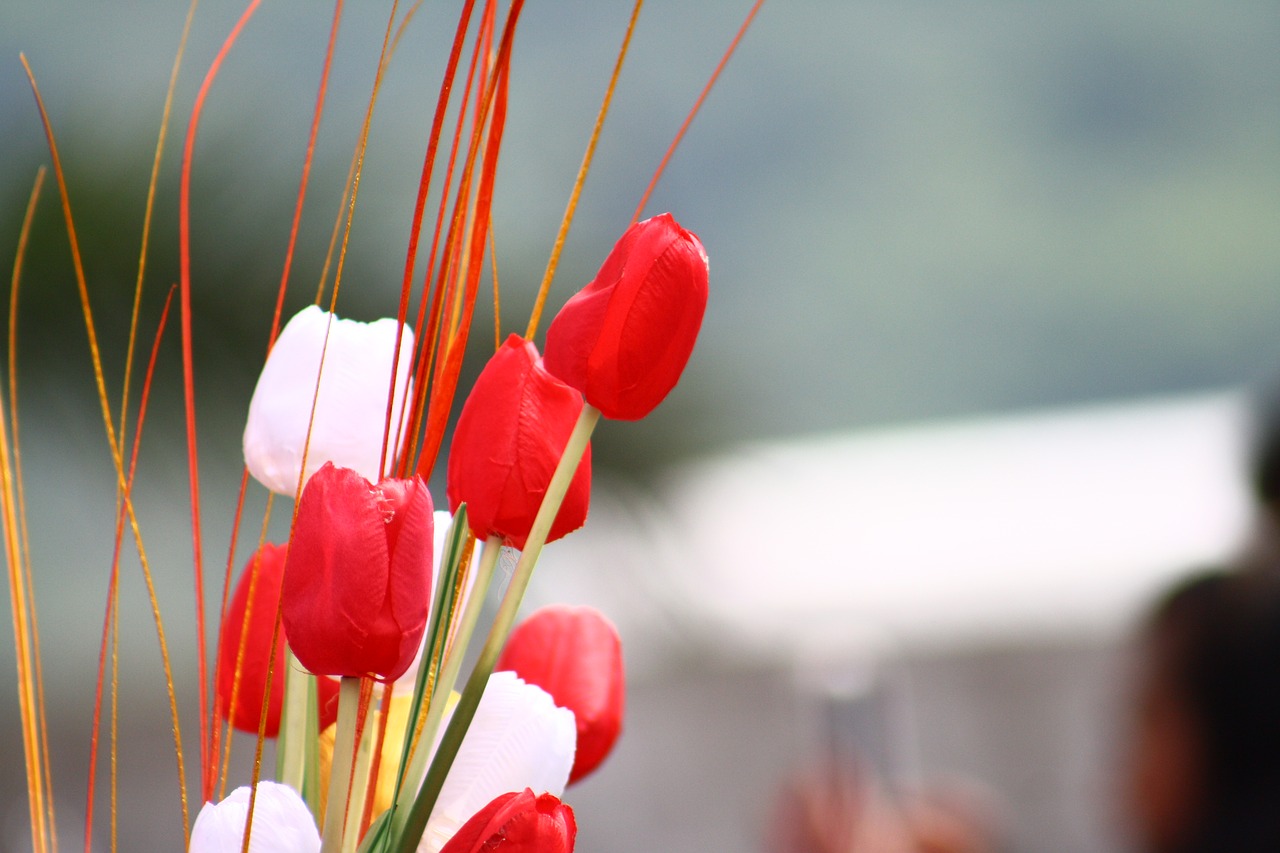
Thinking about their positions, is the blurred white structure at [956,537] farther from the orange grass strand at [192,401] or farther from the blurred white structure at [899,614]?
the orange grass strand at [192,401]

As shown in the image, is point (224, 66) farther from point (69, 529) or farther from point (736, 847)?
point (736, 847)

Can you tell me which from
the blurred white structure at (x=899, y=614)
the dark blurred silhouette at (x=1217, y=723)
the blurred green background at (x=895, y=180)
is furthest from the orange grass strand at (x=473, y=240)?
the blurred green background at (x=895, y=180)

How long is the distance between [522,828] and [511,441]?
6 cm

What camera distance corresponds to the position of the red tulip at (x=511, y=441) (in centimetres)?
19

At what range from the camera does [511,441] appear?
19 cm

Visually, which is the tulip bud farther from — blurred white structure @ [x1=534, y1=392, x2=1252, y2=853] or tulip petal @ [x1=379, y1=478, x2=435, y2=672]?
blurred white structure @ [x1=534, y1=392, x2=1252, y2=853]

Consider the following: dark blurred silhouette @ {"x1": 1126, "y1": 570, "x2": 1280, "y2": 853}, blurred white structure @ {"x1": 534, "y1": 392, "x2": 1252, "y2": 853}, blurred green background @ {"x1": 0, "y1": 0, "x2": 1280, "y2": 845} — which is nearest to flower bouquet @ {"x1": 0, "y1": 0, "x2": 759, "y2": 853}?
dark blurred silhouette @ {"x1": 1126, "y1": 570, "x2": 1280, "y2": 853}

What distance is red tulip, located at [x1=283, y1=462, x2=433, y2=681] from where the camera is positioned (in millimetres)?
174

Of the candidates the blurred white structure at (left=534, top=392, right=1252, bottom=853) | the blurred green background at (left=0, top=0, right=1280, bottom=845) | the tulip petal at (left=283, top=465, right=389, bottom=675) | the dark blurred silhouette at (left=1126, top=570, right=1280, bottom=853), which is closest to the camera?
the tulip petal at (left=283, top=465, right=389, bottom=675)

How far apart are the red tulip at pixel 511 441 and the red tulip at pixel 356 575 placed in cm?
2

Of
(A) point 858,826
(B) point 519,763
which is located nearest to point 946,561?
(A) point 858,826

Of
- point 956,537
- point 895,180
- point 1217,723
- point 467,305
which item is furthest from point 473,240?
point 895,180

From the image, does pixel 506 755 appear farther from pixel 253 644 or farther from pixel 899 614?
pixel 899 614

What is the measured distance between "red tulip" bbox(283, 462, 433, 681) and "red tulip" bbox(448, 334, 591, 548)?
0.02 metres
